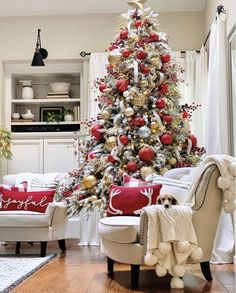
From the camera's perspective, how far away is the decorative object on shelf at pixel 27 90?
6621mm

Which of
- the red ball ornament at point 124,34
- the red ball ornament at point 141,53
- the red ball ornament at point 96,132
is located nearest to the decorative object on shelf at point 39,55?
the red ball ornament at point 124,34

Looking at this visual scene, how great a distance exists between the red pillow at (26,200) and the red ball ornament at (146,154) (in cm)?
119

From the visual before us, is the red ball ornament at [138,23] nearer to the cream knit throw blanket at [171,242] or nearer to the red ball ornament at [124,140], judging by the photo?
the red ball ornament at [124,140]

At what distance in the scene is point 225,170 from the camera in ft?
10.2

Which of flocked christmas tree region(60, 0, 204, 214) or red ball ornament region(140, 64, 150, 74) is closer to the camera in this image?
flocked christmas tree region(60, 0, 204, 214)

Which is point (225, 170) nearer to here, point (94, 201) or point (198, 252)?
point (198, 252)

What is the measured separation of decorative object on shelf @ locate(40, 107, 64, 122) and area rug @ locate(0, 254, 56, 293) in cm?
244

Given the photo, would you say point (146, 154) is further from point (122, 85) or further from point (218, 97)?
point (218, 97)

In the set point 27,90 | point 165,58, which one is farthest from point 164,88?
point 27,90

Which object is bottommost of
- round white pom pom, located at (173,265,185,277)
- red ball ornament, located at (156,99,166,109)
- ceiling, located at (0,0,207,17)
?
round white pom pom, located at (173,265,185,277)

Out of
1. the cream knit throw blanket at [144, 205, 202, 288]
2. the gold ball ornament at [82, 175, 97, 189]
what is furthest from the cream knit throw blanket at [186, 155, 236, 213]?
the gold ball ornament at [82, 175, 97, 189]

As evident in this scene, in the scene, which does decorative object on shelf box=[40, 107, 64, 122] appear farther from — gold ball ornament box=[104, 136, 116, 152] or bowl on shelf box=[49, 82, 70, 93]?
gold ball ornament box=[104, 136, 116, 152]

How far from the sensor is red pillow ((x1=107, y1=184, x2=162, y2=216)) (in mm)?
3826

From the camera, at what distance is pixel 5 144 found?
5914 millimetres
